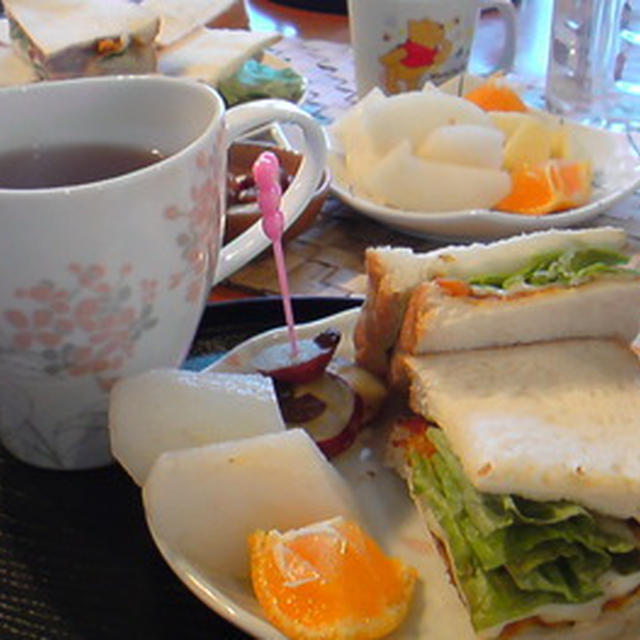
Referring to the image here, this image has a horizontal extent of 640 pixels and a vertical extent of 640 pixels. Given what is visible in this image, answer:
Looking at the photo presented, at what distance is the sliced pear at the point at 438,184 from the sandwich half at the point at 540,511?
54cm

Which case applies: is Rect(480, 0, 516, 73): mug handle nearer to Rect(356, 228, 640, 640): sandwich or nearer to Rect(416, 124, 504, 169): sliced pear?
Rect(416, 124, 504, 169): sliced pear

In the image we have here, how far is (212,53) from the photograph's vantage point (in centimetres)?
183

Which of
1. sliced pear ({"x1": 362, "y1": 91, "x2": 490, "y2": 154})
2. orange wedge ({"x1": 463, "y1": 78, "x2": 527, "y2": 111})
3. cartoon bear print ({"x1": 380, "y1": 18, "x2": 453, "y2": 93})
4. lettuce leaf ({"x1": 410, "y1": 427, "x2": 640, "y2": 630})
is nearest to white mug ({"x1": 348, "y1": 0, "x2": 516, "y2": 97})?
cartoon bear print ({"x1": 380, "y1": 18, "x2": 453, "y2": 93})

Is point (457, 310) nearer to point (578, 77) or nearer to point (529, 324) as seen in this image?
point (529, 324)

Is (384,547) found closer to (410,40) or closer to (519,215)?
(519,215)

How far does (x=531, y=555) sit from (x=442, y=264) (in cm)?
32

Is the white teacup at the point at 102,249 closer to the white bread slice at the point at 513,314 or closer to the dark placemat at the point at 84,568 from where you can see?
the dark placemat at the point at 84,568

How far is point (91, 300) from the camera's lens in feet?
2.52

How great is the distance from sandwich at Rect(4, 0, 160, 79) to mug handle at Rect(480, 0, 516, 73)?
0.63m

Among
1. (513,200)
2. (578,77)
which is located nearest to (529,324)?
(513,200)

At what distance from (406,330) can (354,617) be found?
29cm

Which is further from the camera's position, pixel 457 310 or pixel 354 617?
pixel 457 310

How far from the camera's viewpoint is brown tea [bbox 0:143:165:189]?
85cm

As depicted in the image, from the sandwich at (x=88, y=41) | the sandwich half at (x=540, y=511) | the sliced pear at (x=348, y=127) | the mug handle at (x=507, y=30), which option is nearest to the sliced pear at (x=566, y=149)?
the sliced pear at (x=348, y=127)
